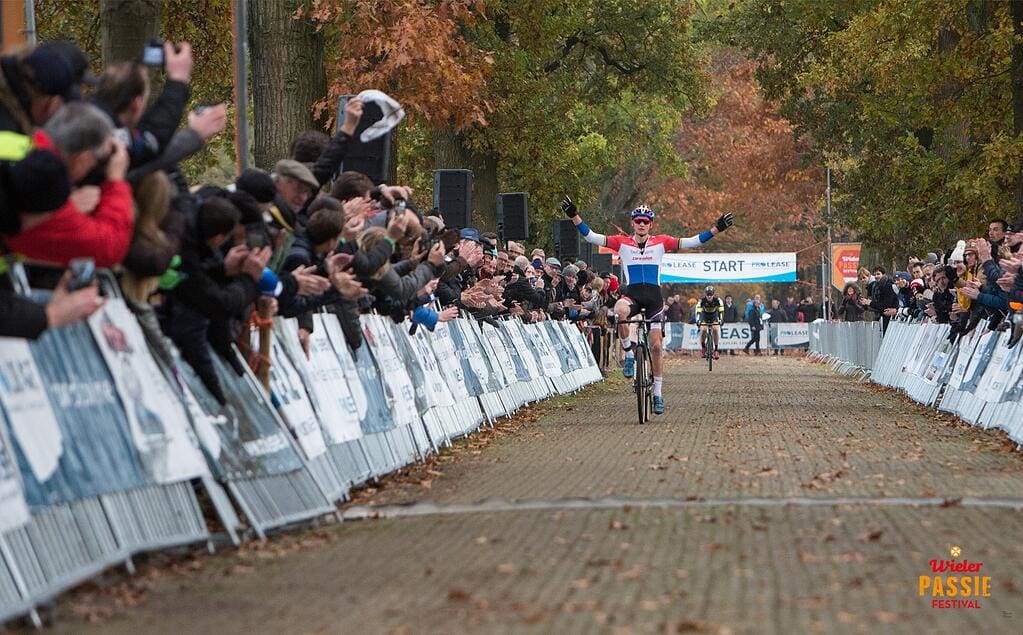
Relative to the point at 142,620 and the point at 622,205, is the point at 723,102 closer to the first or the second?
the point at 622,205

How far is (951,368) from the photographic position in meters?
23.6

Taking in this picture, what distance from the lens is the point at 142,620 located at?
7.35m

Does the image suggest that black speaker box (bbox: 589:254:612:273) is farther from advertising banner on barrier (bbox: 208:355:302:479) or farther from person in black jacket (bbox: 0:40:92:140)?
person in black jacket (bbox: 0:40:92:140)

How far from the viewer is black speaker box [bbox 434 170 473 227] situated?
24.7m

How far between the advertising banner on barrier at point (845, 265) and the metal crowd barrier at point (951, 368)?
67.2 ft

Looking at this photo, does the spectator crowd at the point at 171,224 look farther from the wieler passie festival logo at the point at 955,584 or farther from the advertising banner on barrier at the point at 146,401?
the wieler passie festival logo at the point at 955,584

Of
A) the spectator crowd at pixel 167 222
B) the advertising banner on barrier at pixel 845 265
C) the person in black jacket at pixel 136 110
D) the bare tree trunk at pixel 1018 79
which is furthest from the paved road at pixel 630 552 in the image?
the advertising banner on barrier at pixel 845 265

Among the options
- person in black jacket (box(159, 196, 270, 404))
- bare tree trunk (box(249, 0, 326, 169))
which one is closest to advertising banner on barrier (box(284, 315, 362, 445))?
person in black jacket (box(159, 196, 270, 404))

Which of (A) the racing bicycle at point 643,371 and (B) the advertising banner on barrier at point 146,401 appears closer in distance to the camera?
(B) the advertising banner on barrier at point 146,401

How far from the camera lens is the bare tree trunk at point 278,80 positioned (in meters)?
21.0

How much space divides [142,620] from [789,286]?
3459 inches

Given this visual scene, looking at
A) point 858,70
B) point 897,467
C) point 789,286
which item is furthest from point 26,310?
point 789,286

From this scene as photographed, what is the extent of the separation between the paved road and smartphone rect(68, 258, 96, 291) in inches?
49.4

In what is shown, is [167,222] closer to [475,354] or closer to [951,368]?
[475,354]
